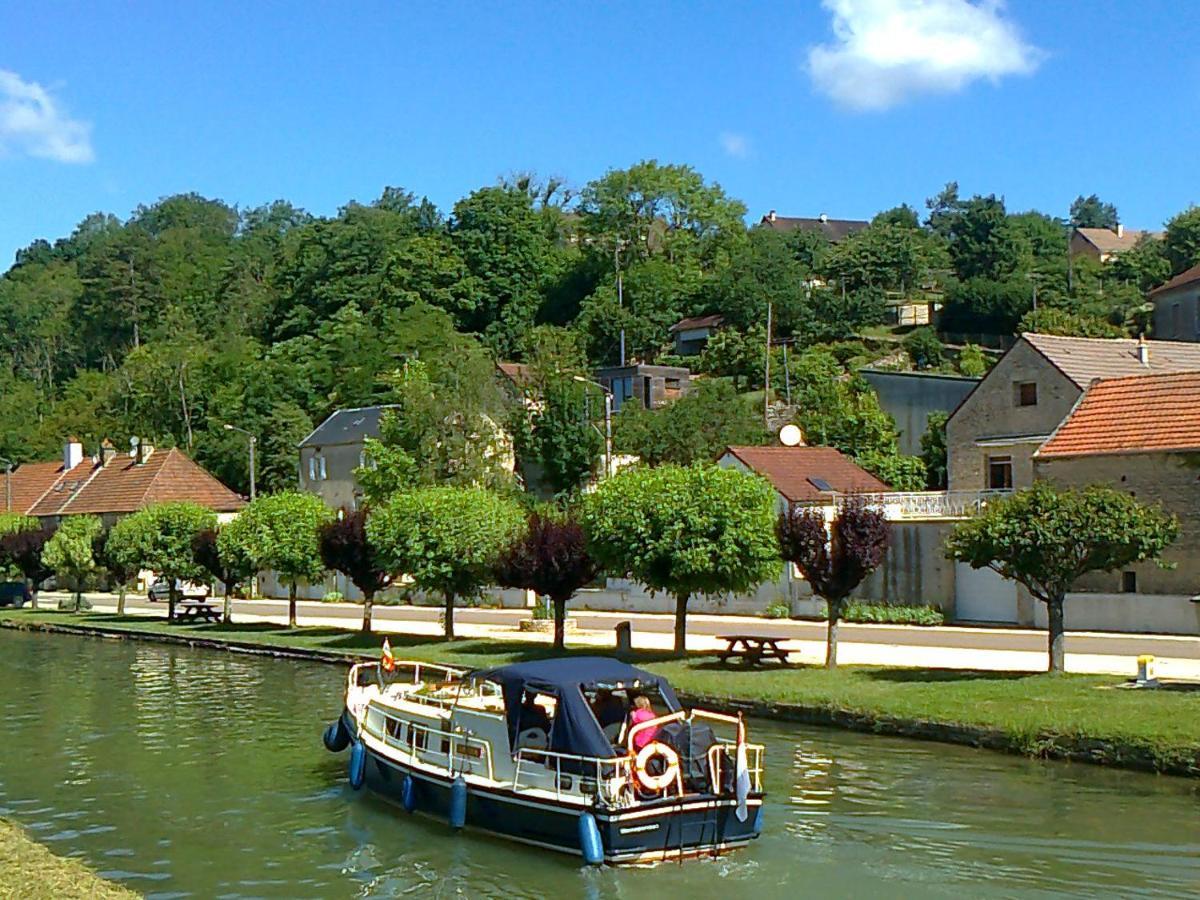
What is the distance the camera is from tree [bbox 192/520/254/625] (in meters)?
53.2

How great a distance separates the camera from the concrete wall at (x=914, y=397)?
74.8 metres

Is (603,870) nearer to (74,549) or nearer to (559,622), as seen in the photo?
(559,622)

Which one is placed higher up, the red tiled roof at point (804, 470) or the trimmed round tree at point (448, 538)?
the red tiled roof at point (804, 470)

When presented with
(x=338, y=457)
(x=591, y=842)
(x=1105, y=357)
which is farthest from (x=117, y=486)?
(x=591, y=842)

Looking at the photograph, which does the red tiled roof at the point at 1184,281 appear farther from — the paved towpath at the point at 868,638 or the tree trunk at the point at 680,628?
the tree trunk at the point at 680,628

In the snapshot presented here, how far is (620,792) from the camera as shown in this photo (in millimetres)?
18703

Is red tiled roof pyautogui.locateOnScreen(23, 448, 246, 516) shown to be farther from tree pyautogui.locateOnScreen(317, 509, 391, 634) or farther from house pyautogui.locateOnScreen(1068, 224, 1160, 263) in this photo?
house pyautogui.locateOnScreen(1068, 224, 1160, 263)

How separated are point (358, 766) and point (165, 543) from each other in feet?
126

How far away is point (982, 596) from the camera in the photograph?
4412 centimetres

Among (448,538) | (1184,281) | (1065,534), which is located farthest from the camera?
(1184,281)

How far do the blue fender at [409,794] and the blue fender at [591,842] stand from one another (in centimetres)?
407

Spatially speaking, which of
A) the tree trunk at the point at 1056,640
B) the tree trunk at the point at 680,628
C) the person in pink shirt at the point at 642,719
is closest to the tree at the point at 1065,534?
the tree trunk at the point at 1056,640

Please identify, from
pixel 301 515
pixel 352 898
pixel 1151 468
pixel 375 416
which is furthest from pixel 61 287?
pixel 352 898

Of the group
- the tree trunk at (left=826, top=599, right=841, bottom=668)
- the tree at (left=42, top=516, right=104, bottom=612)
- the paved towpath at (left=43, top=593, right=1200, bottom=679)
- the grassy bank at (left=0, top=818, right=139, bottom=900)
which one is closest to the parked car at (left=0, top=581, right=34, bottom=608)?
the tree at (left=42, top=516, right=104, bottom=612)
